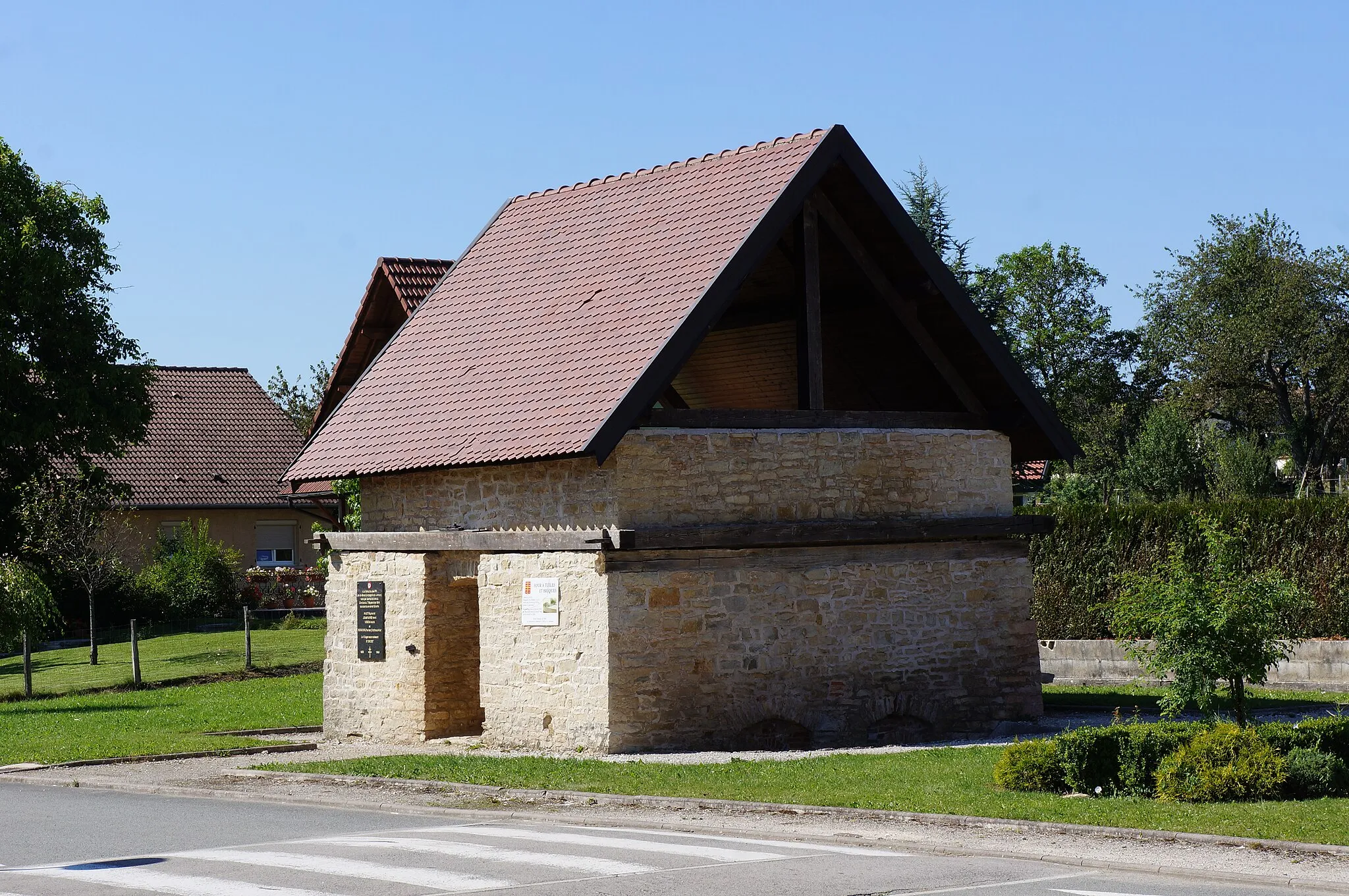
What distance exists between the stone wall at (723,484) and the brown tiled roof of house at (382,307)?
223 inches

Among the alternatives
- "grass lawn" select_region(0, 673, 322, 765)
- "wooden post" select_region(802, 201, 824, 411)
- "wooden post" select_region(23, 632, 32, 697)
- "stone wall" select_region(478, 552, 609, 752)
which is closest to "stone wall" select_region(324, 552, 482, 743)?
"stone wall" select_region(478, 552, 609, 752)

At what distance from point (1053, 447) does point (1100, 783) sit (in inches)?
299

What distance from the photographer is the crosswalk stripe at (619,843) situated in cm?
1066

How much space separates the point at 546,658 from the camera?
58.3ft

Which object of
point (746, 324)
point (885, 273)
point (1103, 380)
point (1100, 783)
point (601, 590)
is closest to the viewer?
point (1100, 783)

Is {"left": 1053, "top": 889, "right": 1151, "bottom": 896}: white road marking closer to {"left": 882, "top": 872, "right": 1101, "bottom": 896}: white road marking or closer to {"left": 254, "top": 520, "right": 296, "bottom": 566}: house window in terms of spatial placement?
{"left": 882, "top": 872, "right": 1101, "bottom": 896}: white road marking

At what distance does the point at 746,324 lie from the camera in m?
21.0

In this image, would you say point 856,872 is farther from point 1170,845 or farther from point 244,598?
point 244,598

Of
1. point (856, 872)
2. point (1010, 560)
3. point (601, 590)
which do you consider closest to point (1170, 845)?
point (856, 872)

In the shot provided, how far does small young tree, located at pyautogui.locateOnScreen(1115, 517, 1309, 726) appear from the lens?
1412cm

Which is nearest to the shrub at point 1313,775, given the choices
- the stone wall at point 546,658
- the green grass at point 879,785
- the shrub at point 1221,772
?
the shrub at point 1221,772

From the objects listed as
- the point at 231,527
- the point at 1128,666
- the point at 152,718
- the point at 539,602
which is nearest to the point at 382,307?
the point at 152,718

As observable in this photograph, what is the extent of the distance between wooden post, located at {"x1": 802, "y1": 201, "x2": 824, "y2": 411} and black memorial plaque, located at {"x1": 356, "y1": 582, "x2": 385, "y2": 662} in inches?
229

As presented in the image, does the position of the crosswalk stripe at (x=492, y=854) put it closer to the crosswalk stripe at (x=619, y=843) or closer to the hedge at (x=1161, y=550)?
the crosswalk stripe at (x=619, y=843)
